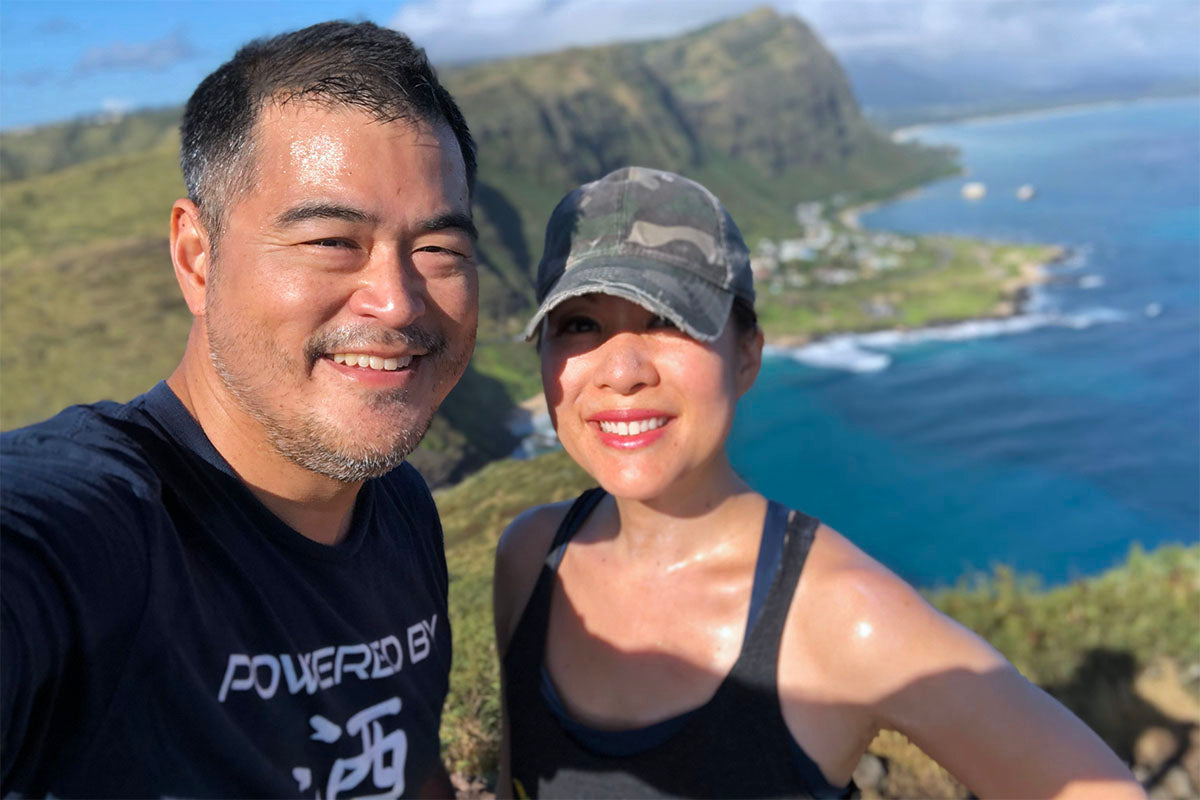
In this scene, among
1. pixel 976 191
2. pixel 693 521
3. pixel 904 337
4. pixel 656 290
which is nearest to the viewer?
pixel 656 290

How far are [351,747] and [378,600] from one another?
1.30 feet

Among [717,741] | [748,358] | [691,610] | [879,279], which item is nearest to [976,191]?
[879,279]

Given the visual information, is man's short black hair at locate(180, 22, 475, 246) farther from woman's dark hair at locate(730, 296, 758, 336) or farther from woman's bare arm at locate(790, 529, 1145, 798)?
woman's bare arm at locate(790, 529, 1145, 798)

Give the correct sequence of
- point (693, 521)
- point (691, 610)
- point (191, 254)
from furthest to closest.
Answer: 1. point (693, 521)
2. point (691, 610)
3. point (191, 254)

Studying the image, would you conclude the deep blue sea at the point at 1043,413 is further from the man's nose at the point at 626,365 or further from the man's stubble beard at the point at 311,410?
the man's stubble beard at the point at 311,410

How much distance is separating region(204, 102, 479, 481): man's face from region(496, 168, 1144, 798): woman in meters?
0.55

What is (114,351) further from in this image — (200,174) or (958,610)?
(958,610)

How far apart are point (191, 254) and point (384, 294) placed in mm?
605

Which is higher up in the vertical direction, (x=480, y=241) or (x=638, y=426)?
(x=480, y=241)

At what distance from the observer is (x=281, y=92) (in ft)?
6.73

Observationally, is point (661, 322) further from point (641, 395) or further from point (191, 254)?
point (191, 254)

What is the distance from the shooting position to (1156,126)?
27.0m

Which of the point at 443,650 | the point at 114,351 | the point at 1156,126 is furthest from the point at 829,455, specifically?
the point at 1156,126

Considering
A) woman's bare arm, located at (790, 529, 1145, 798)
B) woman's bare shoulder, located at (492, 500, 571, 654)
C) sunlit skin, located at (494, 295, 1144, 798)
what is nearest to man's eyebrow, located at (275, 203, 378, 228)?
sunlit skin, located at (494, 295, 1144, 798)
